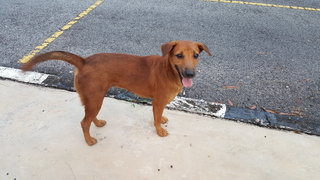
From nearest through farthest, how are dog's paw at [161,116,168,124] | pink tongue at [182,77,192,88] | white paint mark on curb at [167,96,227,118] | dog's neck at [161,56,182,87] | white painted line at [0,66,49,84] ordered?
pink tongue at [182,77,192,88] < dog's neck at [161,56,182,87] < dog's paw at [161,116,168,124] < white paint mark on curb at [167,96,227,118] < white painted line at [0,66,49,84]

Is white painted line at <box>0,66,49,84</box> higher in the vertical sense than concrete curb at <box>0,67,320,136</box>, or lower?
higher

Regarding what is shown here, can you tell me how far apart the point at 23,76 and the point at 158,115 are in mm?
2223

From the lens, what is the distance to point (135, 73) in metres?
3.03

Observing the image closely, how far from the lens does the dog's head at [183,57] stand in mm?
2738

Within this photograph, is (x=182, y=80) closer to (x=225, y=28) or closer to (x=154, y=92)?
(x=154, y=92)

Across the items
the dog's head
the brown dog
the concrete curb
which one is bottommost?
the concrete curb

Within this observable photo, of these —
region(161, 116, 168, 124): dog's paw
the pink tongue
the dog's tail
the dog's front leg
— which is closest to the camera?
the dog's tail

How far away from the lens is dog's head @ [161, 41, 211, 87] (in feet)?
8.98

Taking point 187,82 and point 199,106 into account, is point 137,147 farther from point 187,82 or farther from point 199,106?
point 199,106

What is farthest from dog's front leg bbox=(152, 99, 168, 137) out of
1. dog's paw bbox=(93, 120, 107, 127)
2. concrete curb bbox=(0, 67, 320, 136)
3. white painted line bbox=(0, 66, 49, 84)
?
white painted line bbox=(0, 66, 49, 84)

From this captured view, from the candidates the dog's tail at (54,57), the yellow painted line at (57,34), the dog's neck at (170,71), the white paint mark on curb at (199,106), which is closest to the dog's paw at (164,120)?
the white paint mark on curb at (199,106)

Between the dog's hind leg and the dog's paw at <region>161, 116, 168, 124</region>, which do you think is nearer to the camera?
the dog's hind leg

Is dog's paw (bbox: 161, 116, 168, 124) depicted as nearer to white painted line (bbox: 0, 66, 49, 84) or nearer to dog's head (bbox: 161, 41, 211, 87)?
dog's head (bbox: 161, 41, 211, 87)

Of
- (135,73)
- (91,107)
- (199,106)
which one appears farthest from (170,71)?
(199,106)
